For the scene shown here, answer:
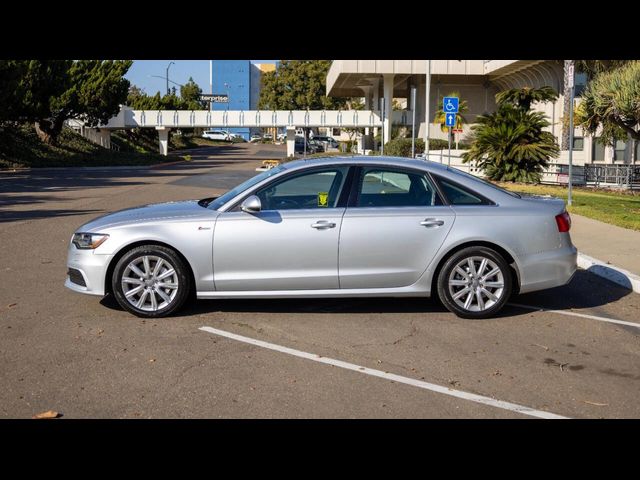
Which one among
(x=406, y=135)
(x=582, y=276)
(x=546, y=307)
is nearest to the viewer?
(x=546, y=307)

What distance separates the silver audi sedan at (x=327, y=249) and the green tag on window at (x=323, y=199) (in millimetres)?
15

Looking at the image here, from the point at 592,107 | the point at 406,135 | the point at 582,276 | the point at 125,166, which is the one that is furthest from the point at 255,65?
the point at 582,276

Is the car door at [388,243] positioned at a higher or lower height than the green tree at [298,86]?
lower

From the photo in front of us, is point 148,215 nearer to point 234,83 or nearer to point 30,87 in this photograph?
point 30,87

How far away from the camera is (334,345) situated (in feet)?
21.6

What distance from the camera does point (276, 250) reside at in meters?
7.34

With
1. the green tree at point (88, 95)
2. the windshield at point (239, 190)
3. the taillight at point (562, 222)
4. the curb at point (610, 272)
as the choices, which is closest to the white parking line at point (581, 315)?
the taillight at point (562, 222)

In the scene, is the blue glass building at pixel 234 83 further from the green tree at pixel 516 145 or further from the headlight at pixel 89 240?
the headlight at pixel 89 240

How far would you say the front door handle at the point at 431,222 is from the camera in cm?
743

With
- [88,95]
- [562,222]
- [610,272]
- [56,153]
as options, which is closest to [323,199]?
[562,222]

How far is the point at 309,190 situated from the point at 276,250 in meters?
0.81

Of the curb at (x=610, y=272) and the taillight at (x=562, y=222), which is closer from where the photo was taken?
the taillight at (x=562, y=222)
